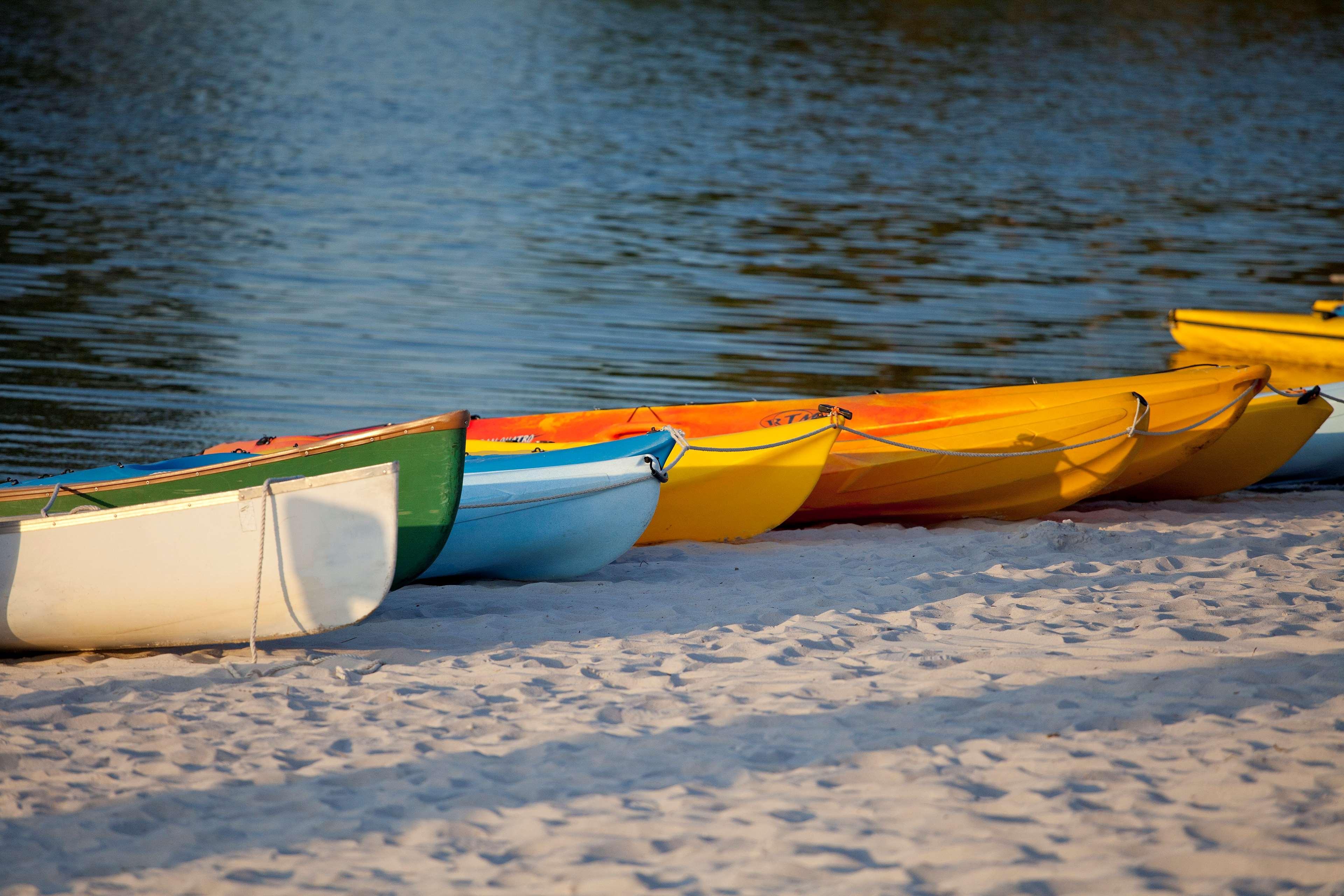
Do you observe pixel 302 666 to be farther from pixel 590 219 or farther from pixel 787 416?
pixel 590 219

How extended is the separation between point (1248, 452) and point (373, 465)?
17.4ft

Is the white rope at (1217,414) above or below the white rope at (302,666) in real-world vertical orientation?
above

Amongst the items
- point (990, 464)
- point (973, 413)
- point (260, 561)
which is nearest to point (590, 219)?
point (973, 413)

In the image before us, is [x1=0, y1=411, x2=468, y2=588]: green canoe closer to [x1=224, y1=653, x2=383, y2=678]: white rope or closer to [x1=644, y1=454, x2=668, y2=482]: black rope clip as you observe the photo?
[x1=224, y1=653, x2=383, y2=678]: white rope

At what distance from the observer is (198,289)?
13.0m

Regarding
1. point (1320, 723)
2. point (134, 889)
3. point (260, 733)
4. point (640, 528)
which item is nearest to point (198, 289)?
point (640, 528)

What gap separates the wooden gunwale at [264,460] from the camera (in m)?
4.86

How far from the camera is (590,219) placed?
1705cm

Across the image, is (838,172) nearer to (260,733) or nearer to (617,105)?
(617,105)

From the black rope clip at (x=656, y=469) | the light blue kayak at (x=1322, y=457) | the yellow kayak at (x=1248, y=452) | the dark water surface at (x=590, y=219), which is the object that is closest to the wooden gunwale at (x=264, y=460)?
the black rope clip at (x=656, y=469)

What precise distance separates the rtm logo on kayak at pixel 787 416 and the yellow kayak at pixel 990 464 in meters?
0.31

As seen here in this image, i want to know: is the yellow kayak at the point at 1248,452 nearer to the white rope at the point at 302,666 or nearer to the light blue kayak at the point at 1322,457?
the light blue kayak at the point at 1322,457

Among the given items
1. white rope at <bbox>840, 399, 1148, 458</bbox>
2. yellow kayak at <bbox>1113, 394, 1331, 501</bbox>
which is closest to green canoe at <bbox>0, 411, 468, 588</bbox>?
white rope at <bbox>840, 399, 1148, 458</bbox>

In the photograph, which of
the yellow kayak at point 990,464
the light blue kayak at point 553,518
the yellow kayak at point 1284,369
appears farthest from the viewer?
the yellow kayak at point 1284,369
